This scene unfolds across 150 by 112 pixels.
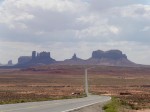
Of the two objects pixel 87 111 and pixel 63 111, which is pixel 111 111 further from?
pixel 63 111

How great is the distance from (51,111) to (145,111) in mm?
15423

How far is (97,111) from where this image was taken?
1387 inches

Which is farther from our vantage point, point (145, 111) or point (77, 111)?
point (145, 111)

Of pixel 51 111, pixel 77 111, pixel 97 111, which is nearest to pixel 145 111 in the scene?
pixel 97 111

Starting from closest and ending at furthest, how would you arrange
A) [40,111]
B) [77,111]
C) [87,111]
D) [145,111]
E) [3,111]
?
[3,111], [40,111], [77,111], [87,111], [145,111]

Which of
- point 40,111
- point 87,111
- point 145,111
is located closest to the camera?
point 40,111

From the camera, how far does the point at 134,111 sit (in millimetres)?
42719


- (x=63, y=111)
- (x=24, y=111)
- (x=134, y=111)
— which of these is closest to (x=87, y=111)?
(x=63, y=111)

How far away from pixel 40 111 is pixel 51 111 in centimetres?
98

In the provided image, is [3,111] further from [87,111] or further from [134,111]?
[134,111]

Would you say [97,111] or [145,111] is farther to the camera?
[145,111]

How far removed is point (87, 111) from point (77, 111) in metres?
2.31

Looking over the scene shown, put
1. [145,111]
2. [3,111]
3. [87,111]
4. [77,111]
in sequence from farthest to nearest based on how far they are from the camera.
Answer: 1. [145,111]
2. [87,111]
3. [77,111]
4. [3,111]

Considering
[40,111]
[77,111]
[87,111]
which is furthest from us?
[87,111]
